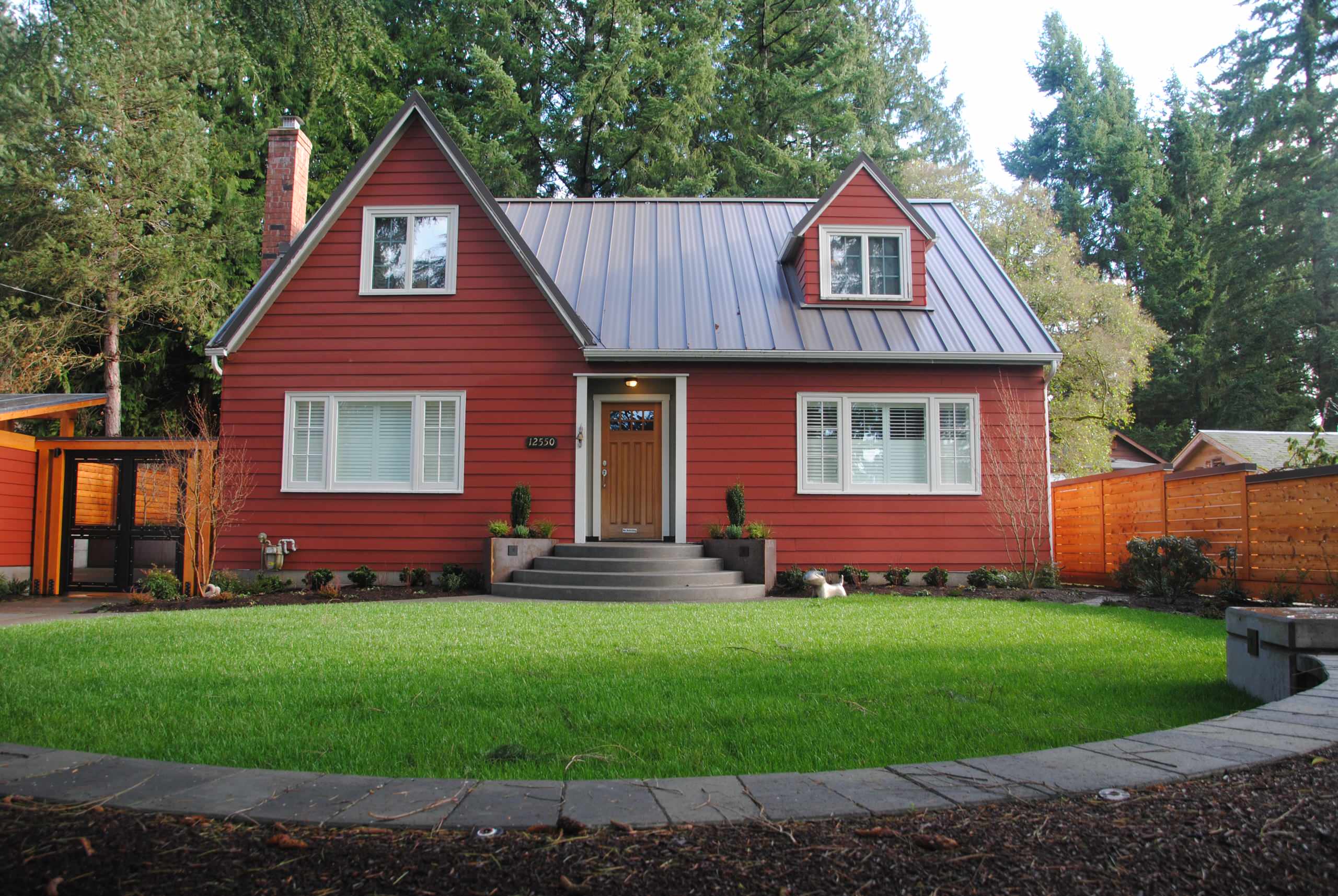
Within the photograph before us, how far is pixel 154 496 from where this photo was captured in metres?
12.3

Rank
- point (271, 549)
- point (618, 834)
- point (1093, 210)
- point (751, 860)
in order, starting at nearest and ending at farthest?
point (751, 860), point (618, 834), point (271, 549), point (1093, 210)

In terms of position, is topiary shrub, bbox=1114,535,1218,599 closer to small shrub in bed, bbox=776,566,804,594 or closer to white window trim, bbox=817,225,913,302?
small shrub in bed, bbox=776,566,804,594

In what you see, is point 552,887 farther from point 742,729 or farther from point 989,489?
point 989,489

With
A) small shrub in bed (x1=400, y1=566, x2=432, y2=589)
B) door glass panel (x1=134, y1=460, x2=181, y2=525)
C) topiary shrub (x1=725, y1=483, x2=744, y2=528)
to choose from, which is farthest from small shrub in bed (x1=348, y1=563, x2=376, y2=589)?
topiary shrub (x1=725, y1=483, x2=744, y2=528)

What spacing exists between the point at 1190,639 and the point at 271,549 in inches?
433

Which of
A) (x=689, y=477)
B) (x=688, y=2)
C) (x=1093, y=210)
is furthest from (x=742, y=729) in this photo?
(x=1093, y=210)

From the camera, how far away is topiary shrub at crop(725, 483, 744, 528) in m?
11.6

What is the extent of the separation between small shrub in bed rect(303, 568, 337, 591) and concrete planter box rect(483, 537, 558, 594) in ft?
7.23

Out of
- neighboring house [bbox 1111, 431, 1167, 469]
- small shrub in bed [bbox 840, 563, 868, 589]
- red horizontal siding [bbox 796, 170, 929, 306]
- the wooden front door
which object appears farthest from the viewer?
neighboring house [bbox 1111, 431, 1167, 469]

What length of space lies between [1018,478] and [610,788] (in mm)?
11027

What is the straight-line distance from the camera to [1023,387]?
12555mm

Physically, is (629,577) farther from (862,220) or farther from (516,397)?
(862,220)

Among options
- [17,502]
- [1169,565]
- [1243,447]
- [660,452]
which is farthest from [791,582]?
[1243,447]

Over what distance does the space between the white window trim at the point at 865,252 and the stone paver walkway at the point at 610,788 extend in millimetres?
10866
